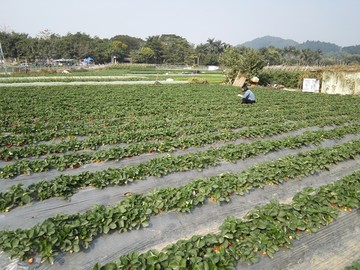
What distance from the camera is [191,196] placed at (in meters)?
4.56

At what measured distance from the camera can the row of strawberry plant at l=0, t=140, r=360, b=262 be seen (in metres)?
3.26

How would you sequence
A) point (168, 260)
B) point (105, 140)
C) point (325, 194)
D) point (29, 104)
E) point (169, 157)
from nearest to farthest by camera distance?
point (168, 260), point (325, 194), point (169, 157), point (105, 140), point (29, 104)

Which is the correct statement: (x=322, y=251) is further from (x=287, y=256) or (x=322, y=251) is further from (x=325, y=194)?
(x=325, y=194)

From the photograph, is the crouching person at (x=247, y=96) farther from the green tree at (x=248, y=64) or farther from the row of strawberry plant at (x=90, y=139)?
the green tree at (x=248, y=64)

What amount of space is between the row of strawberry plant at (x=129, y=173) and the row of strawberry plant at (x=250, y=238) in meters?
2.15

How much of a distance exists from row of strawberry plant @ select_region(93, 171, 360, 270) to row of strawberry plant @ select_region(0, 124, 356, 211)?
7.06 ft

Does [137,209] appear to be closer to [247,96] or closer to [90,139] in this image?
[90,139]

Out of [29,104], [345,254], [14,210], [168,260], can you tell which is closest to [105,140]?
[14,210]

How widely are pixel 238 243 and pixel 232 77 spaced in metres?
30.5

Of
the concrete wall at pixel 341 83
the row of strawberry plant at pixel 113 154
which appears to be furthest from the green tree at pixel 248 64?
the row of strawberry plant at pixel 113 154

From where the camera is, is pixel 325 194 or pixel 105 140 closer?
pixel 325 194

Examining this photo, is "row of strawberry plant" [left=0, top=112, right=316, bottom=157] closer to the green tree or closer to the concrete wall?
the concrete wall

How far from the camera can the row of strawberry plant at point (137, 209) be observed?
3.26 metres

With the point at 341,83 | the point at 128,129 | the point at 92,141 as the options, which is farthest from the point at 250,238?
the point at 341,83
